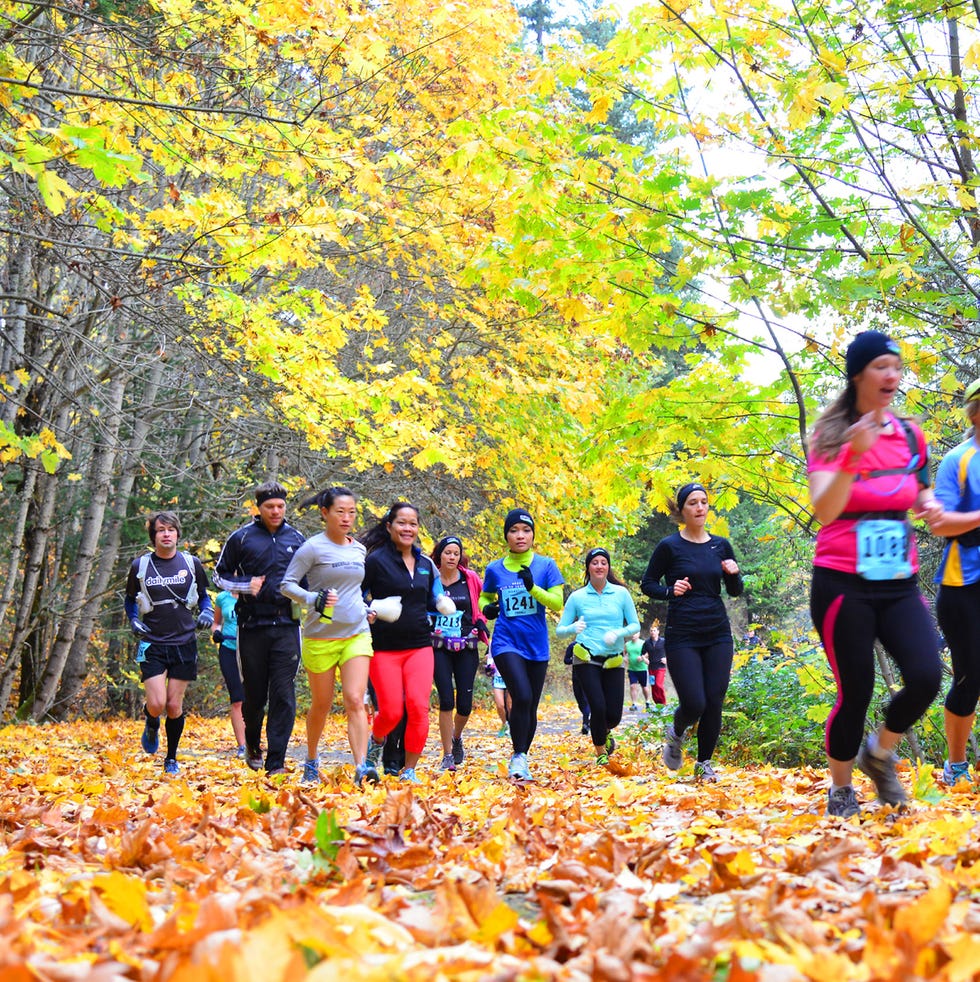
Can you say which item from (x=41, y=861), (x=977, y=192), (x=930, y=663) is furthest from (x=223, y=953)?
(x=977, y=192)

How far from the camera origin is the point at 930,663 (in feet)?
14.8

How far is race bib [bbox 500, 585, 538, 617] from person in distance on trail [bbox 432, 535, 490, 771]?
4.96 ft

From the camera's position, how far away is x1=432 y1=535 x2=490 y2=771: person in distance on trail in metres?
9.89

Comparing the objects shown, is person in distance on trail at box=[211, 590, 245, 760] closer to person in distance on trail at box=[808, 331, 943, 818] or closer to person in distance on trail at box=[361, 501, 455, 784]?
person in distance on trail at box=[361, 501, 455, 784]

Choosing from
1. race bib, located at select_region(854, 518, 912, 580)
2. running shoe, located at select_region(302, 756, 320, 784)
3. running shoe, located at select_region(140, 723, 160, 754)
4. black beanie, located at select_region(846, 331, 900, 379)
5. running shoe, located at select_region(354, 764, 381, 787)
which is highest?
black beanie, located at select_region(846, 331, 900, 379)

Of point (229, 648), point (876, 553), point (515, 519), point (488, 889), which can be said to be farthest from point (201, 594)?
point (488, 889)

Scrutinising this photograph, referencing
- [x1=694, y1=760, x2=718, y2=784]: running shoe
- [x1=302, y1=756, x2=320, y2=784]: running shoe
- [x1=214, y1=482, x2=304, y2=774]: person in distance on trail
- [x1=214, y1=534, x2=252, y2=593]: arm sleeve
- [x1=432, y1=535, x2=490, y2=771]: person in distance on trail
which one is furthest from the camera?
[x1=432, y1=535, x2=490, y2=771]: person in distance on trail

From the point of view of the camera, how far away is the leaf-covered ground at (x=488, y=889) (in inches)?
87.4

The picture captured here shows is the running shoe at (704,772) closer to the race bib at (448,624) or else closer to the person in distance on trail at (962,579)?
the person in distance on trail at (962,579)

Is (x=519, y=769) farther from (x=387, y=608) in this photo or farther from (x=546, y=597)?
(x=387, y=608)

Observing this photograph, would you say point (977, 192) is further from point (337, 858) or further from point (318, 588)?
point (337, 858)

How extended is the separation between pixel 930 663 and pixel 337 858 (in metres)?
2.65

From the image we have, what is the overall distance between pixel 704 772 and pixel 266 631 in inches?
140

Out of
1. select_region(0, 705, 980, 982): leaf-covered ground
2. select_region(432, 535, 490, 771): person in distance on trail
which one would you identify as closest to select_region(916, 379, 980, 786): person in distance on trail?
select_region(0, 705, 980, 982): leaf-covered ground
